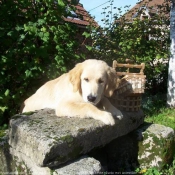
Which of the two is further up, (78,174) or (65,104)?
(65,104)

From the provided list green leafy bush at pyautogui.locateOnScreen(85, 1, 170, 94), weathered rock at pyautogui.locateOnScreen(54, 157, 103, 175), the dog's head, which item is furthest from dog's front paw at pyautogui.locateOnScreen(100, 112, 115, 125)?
green leafy bush at pyautogui.locateOnScreen(85, 1, 170, 94)

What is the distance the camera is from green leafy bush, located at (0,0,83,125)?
13.4 feet

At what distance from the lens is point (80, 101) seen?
3.13m

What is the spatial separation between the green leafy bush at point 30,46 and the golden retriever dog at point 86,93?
0.91m

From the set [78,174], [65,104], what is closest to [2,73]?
[65,104]

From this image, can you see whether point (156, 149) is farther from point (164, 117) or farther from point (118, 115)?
point (164, 117)

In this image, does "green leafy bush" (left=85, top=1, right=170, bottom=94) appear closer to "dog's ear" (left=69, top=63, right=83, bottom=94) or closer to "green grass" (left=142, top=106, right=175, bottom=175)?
"green grass" (left=142, top=106, right=175, bottom=175)

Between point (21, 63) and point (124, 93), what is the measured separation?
6.10 feet

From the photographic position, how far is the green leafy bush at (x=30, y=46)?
13.4ft

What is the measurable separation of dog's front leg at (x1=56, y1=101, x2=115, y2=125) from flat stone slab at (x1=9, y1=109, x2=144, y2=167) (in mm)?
59

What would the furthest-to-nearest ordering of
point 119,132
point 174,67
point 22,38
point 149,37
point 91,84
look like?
point 149,37 < point 174,67 < point 22,38 < point 119,132 < point 91,84

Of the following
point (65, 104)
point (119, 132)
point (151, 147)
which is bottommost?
point (151, 147)

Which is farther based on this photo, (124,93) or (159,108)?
(159,108)

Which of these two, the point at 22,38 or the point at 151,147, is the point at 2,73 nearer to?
the point at 22,38
